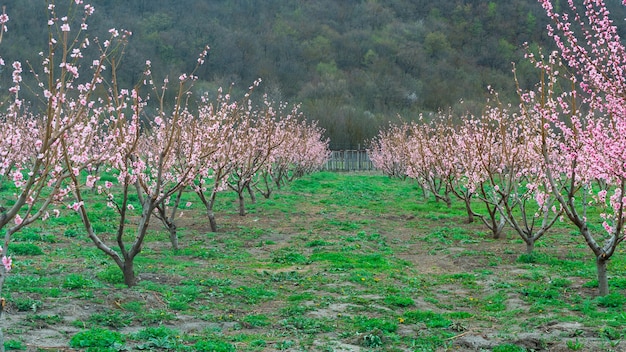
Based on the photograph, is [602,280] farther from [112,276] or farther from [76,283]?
[76,283]

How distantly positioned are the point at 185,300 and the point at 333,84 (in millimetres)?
79570

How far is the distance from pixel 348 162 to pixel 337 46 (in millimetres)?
49148

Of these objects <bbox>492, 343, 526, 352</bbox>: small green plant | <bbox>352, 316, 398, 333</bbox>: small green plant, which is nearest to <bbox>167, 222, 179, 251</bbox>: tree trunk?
<bbox>352, 316, 398, 333</bbox>: small green plant

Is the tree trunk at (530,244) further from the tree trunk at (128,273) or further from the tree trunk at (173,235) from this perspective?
the tree trunk at (128,273)

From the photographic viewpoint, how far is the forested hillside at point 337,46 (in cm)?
7000

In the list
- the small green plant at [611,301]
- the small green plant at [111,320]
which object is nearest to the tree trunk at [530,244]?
the small green plant at [611,301]

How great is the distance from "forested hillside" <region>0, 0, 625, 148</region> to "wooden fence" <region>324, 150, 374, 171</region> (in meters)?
2.63

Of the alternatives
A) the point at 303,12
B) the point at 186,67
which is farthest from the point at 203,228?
the point at 303,12

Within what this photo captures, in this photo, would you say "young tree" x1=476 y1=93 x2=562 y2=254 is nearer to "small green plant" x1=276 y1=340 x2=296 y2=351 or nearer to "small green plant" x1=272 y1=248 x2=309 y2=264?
"small green plant" x1=272 y1=248 x2=309 y2=264

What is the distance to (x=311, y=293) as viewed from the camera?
950 cm

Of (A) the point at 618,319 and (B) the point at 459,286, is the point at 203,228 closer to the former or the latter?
(B) the point at 459,286

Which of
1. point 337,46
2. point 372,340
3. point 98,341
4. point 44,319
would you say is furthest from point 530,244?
point 337,46

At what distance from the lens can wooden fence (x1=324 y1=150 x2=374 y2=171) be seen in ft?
205

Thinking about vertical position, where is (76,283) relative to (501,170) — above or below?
below
